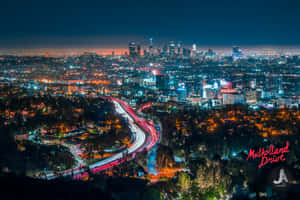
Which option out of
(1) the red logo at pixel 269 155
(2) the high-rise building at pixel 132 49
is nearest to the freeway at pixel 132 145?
(1) the red logo at pixel 269 155

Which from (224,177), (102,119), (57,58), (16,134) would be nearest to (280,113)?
(102,119)

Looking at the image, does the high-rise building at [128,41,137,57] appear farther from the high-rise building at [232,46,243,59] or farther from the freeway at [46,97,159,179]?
the freeway at [46,97,159,179]

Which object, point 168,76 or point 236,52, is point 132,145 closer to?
point 168,76

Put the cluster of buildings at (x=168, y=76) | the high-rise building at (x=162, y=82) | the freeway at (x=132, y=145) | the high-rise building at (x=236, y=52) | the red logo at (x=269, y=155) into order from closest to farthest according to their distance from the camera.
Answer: the red logo at (x=269, y=155) → the freeway at (x=132, y=145) → the cluster of buildings at (x=168, y=76) → the high-rise building at (x=162, y=82) → the high-rise building at (x=236, y=52)

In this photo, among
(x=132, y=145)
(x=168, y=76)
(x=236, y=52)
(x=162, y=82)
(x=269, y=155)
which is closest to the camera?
(x=269, y=155)

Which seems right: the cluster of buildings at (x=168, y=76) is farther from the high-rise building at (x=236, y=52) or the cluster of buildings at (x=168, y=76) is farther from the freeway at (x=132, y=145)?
the freeway at (x=132, y=145)

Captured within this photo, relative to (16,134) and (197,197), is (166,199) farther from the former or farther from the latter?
(16,134)

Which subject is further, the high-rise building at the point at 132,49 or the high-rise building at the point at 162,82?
the high-rise building at the point at 132,49

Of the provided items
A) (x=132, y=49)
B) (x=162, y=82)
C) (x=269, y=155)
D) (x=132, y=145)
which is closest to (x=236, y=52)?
(x=132, y=49)
